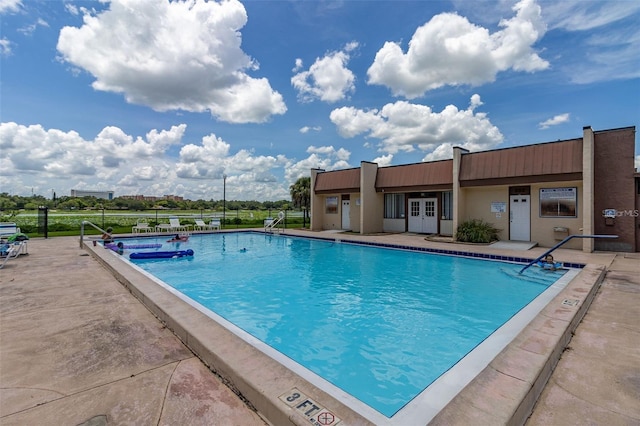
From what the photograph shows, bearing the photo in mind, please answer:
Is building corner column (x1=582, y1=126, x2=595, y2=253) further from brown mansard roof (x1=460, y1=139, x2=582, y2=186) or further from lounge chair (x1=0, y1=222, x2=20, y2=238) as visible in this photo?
lounge chair (x1=0, y1=222, x2=20, y2=238)

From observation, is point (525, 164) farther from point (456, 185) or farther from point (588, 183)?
point (456, 185)

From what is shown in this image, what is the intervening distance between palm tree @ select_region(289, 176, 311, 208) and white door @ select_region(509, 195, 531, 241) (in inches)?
861

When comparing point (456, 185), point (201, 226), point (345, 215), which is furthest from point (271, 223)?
point (456, 185)

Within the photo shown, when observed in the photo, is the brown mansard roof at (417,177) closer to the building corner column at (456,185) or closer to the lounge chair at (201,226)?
the building corner column at (456,185)

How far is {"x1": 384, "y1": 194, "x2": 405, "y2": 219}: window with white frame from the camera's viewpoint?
16.1 metres

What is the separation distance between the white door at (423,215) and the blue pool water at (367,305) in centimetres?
481

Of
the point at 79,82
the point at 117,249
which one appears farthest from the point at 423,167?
the point at 79,82

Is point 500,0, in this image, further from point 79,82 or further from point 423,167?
point 79,82

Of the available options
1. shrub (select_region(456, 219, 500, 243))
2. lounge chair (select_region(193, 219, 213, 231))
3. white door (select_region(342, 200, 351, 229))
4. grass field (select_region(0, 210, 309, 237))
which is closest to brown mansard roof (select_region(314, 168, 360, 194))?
white door (select_region(342, 200, 351, 229))

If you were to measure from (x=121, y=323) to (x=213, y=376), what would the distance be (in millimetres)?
2003

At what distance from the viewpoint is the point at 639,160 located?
404 inches

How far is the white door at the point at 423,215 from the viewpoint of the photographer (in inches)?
586

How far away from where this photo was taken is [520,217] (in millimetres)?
11820

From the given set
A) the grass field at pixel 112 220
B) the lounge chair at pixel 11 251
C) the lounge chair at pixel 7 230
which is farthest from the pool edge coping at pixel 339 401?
the grass field at pixel 112 220
